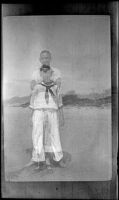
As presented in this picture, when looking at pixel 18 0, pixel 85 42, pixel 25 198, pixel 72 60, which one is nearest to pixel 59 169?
pixel 25 198

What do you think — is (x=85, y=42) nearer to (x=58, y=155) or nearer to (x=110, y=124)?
(x=110, y=124)

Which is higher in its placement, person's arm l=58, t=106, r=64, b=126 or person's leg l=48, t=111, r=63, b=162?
person's arm l=58, t=106, r=64, b=126

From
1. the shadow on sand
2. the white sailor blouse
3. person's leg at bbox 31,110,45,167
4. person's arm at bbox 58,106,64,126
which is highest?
the white sailor blouse

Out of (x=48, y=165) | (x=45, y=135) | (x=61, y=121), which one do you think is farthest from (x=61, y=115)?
(x=48, y=165)

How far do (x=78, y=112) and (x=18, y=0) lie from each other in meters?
0.69

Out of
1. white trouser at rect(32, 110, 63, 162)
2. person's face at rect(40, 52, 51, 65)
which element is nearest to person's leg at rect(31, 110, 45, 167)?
white trouser at rect(32, 110, 63, 162)

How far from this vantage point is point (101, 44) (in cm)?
116

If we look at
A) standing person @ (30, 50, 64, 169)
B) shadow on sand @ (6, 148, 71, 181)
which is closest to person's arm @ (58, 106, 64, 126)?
standing person @ (30, 50, 64, 169)

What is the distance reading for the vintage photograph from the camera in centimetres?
116

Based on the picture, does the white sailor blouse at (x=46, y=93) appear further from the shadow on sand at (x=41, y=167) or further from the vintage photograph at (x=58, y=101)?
the shadow on sand at (x=41, y=167)

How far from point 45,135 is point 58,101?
194 mm

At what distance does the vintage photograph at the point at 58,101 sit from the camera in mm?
1156

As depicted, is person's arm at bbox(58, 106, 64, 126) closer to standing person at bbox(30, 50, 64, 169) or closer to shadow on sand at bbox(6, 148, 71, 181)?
standing person at bbox(30, 50, 64, 169)

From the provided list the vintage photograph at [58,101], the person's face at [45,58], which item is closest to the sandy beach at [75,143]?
the vintage photograph at [58,101]
